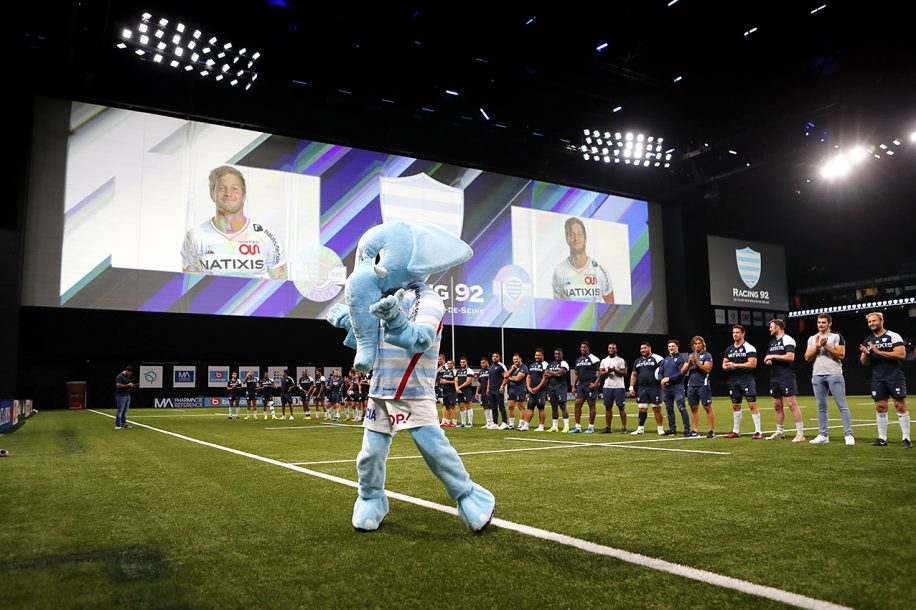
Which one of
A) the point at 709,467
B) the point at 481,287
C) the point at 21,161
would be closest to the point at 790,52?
the point at 481,287

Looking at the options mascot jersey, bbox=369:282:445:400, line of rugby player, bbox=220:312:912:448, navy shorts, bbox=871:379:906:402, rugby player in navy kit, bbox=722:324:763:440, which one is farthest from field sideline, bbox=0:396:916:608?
rugby player in navy kit, bbox=722:324:763:440

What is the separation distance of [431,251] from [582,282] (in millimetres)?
23095

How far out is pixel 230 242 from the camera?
20016mm

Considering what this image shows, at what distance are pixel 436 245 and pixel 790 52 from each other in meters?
19.0

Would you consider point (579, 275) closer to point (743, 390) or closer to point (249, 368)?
point (249, 368)

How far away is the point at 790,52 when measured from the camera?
1850 cm

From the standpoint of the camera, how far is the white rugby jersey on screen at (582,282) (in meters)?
26.0

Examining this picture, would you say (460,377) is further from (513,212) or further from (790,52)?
(790,52)

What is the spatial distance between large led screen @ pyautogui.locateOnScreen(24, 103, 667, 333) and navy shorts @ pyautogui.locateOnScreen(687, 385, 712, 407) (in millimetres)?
10377

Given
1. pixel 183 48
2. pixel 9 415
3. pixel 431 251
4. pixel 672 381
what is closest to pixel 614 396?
pixel 672 381

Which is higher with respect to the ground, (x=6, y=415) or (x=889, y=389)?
(x=889, y=389)

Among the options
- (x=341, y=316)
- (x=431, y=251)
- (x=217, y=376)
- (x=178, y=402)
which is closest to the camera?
(x=431, y=251)

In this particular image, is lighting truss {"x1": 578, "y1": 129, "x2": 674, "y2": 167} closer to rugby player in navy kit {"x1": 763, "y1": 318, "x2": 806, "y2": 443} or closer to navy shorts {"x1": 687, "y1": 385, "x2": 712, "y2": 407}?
navy shorts {"x1": 687, "y1": 385, "x2": 712, "y2": 407}

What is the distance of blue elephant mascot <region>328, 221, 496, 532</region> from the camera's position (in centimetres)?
381
